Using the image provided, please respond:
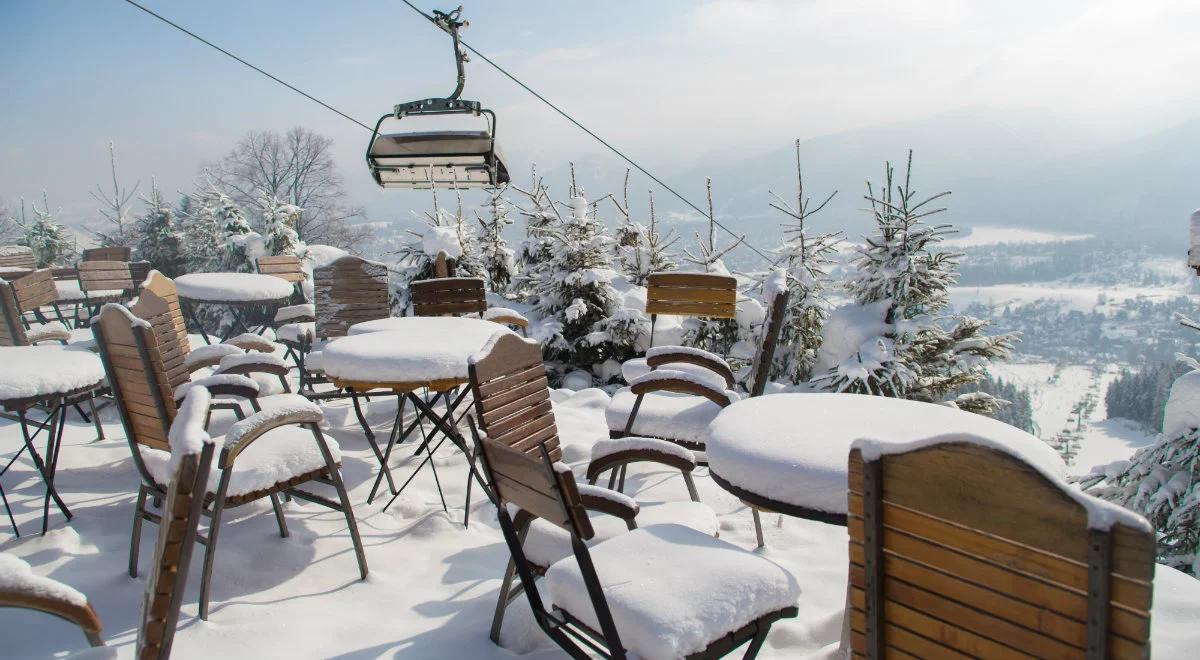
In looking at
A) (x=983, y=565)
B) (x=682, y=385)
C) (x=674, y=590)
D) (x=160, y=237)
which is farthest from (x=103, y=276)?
(x=160, y=237)

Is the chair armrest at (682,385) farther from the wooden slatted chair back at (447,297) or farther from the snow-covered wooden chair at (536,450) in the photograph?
the wooden slatted chair back at (447,297)

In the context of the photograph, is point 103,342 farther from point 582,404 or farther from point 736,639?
point 582,404

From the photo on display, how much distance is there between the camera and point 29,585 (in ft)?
4.24

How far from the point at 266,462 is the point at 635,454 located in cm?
133

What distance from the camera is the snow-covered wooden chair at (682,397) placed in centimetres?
305

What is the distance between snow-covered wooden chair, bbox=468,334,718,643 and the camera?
2.00 m

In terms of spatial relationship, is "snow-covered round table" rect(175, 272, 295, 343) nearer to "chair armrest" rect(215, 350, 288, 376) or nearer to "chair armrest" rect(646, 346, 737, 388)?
"chair armrest" rect(215, 350, 288, 376)

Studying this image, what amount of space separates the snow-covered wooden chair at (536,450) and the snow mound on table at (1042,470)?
2.54ft

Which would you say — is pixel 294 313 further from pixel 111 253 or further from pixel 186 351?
pixel 111 253

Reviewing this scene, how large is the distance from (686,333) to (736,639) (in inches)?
215

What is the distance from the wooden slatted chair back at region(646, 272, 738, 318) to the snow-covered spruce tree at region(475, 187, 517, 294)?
12.3ft

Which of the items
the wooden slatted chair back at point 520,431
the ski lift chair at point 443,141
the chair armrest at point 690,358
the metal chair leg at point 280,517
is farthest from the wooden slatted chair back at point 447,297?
the wooden slatted chair back at point 520,431

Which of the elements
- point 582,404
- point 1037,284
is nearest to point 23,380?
point 582,404

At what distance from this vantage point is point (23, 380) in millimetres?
2822
